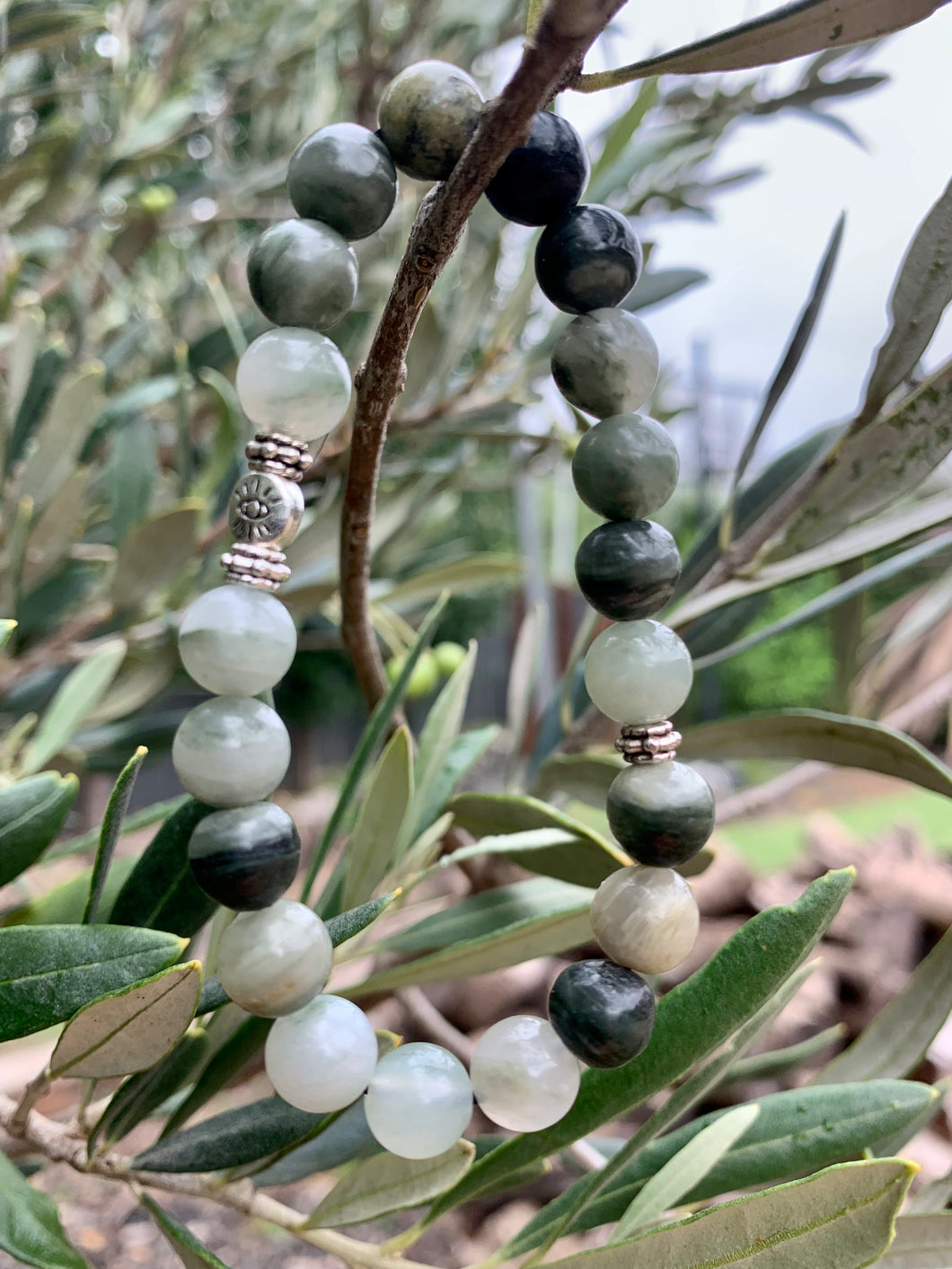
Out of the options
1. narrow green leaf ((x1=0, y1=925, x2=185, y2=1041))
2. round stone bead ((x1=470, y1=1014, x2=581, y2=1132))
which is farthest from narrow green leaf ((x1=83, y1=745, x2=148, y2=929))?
round stone bead ((x1=470, y1=1014, x2=581, y2=1132))

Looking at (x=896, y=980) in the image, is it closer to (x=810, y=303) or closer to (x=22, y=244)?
(x=810, y=303)

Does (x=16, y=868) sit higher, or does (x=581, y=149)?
(x=581, y=149)

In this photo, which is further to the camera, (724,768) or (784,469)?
(724,768)

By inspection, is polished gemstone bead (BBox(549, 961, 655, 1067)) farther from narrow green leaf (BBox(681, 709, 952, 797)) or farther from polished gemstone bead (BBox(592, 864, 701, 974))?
narrow green leaf (BBox(681, 709, 952, 797))

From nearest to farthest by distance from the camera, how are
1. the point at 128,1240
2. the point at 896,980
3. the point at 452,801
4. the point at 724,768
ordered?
the point at 452,801 → the point at 128,1240 → the point at 896,980 → the point at 724,768

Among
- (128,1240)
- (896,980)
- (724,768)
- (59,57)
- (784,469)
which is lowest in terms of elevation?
(724,768)

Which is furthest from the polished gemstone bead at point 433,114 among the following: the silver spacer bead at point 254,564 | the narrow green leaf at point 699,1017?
the narrow green leaf at point 699,1017

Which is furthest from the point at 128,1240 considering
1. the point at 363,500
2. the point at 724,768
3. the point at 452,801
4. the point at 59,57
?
the point at 724,768
